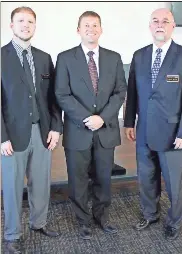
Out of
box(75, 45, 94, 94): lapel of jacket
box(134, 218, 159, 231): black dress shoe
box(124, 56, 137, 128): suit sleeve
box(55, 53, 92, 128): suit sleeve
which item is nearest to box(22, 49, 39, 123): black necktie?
box(55, 53, 92, 128): suit sleeve

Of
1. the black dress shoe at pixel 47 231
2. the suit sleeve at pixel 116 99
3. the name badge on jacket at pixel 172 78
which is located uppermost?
the name badge on jacket at pixel 172 78

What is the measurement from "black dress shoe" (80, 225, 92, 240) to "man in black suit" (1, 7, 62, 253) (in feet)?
1.00

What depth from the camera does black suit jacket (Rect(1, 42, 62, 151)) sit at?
185 cm

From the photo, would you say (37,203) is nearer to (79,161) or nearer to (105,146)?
(79,161)

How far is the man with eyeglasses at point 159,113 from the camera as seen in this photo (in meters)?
2.07

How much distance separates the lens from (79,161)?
212cm

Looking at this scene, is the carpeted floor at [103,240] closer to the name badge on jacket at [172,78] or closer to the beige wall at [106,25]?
the name badge on jacket at [172,78]

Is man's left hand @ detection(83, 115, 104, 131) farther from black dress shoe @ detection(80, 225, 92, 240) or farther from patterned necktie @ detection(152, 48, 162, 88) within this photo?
black dress shoe @ detection(80, 225, 92, 240)

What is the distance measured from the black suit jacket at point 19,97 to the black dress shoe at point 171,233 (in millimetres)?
1000

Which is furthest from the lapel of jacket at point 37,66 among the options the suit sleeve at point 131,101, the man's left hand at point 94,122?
the suit sleeve at point 131,101

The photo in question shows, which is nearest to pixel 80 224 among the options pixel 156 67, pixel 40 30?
pixel 156 67

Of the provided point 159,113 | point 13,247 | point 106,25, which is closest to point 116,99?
point 159,113

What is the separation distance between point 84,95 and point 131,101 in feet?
1.27

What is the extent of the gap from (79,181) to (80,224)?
1.01 feet
